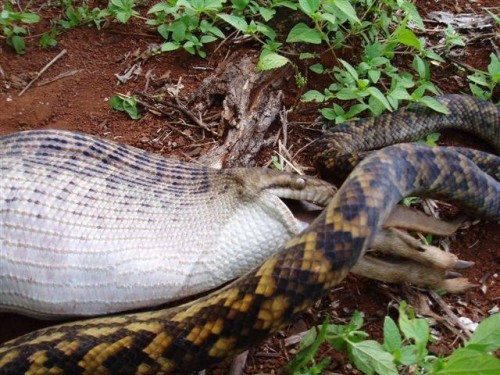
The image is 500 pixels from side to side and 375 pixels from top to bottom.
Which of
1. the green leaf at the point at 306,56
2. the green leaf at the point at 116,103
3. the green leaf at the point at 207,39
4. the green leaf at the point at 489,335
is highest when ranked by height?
the green leaf at the point at 207,39

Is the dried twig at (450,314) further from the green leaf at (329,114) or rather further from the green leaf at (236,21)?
the green leaf at (236,21)

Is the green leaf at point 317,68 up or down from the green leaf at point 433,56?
down

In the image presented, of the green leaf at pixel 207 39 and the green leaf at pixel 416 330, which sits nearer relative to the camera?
the green leaf at pixel 416 330

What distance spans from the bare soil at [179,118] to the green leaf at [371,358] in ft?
0.64

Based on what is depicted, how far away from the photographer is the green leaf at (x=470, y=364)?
5.61 feet

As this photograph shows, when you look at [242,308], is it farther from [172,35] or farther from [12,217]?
[172,35]

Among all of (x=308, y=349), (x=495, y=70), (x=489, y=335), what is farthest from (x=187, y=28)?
(x=489, y=335)

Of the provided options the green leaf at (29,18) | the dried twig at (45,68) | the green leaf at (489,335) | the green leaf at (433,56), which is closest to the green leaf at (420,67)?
the green leaf at (433,56)

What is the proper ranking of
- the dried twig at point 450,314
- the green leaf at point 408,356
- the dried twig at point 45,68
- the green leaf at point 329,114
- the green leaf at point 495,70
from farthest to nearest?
1. the dried twig at point 45,68
2. the green leaf at point 495,70
3. the green leaf at point 329,114
4. the dried twig at point 450,314
5. the green leaf at point 408,356

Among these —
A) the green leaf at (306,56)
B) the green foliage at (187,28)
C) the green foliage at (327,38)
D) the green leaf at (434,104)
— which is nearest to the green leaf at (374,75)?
the green foliage at (327,38)

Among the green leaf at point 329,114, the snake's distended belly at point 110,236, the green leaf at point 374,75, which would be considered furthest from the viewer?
the green leaf at point 329,114

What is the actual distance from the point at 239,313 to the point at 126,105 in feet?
6.10

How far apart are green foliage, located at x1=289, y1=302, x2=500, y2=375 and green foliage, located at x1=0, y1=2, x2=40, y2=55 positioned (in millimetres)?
2619

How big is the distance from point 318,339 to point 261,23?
211 centimetres
